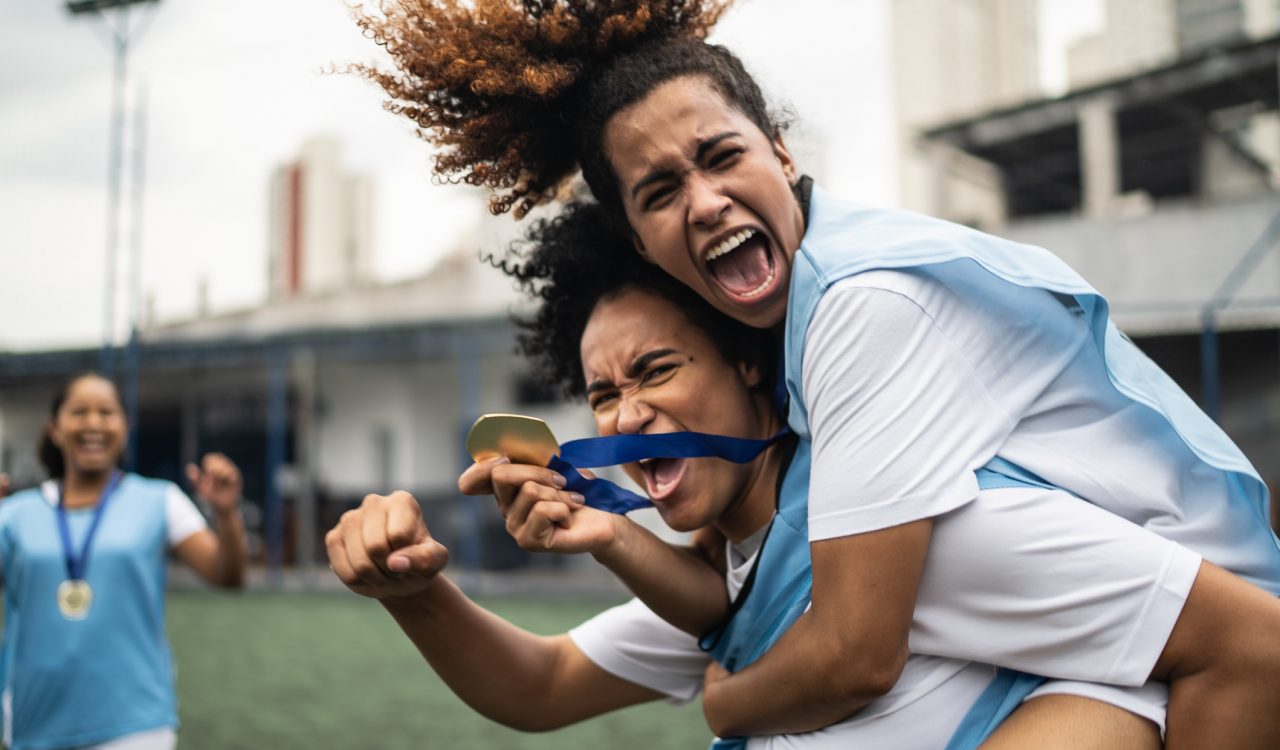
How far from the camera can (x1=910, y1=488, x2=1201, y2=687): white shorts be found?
1445 millimetres

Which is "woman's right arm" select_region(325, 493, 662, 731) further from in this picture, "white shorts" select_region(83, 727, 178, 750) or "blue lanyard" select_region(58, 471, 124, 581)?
"blue lanyard" select_region(58, 471, 124, 581)

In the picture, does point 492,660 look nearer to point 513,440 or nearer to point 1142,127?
point 513,440

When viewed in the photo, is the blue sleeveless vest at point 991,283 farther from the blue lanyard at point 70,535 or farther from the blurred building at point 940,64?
the blurred building at point 940,64

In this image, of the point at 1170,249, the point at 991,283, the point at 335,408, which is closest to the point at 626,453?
the point at 991,283

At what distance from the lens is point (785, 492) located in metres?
1.77

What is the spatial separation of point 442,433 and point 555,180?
16.7 meters

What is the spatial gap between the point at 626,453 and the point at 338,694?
718 centimetres

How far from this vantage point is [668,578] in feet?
6.05

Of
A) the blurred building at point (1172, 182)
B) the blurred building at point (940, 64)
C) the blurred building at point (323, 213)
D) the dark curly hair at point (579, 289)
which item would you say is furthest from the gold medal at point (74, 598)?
the blurred building at point (323, 213)

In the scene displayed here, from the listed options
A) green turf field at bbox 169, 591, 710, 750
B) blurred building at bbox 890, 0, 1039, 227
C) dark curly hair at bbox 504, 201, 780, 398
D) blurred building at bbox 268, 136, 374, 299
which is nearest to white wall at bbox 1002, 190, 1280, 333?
green turf field at bbox 169, 591, 710, 750

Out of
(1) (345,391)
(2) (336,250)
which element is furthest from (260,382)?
(2) (336,250)

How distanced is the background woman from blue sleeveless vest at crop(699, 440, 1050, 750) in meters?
2.65

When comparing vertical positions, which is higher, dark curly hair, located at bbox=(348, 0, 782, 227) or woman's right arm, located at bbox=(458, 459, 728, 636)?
dark curly hair, located at bbox=(348, 0, 782, 227)

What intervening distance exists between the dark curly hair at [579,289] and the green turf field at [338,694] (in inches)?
161
